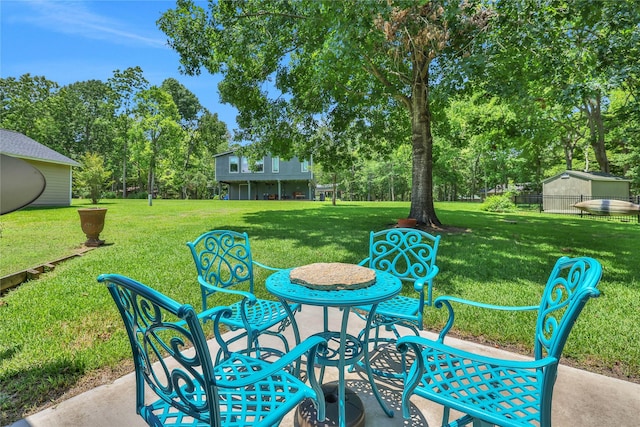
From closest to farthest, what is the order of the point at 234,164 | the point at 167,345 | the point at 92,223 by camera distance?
the point at 167,345, the point at 92,223, the point at 234,164

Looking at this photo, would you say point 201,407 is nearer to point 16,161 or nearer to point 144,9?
point 16,161

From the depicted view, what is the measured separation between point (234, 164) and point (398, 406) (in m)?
32.4

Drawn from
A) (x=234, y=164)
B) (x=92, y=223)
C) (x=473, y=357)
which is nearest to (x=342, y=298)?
(x=473, y=357)

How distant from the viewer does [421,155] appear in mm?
10070

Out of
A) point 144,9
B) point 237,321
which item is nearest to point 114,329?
point 237,321

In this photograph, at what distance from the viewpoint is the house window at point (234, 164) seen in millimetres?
32250

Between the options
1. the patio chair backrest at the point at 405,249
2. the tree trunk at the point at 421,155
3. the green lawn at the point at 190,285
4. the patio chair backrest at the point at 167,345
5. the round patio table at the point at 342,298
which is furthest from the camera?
the tree trunk at the point at 421,155

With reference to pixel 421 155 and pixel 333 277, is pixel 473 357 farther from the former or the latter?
pixel 421 155

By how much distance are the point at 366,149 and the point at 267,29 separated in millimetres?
7088

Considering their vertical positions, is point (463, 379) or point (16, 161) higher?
point (16, 161)

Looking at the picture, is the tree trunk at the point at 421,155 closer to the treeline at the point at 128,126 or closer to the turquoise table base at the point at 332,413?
the turquoise table base at the point at 332,413

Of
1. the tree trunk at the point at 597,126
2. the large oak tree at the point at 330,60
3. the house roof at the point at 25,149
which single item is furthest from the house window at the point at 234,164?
the tree trunk at the point at 597,126

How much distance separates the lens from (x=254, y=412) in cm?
139

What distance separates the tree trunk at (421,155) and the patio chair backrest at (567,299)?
861 cm
